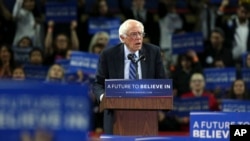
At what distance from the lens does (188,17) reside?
39.1 feet

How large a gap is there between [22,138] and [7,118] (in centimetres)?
7

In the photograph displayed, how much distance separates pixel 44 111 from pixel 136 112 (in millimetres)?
2805

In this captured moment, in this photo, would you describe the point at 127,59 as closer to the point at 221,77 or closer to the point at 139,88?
the point at 139,88

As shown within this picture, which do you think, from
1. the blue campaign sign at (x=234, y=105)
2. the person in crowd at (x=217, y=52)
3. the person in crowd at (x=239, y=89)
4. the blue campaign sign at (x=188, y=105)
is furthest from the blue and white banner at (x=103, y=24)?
the blue campaign sign at (x=234, y=105)

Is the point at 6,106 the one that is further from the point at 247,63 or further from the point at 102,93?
the point at 247,63

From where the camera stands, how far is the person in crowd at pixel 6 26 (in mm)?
11031

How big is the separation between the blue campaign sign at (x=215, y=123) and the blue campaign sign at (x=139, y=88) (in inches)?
15.9

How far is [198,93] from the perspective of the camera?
9.13 meters

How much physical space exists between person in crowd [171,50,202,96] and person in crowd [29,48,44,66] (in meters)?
1.66

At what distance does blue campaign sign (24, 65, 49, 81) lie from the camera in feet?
30.4

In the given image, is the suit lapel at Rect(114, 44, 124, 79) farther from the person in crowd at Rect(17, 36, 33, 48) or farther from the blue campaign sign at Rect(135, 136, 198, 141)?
the person in crowd at Rect(17, 36, 33, 48)

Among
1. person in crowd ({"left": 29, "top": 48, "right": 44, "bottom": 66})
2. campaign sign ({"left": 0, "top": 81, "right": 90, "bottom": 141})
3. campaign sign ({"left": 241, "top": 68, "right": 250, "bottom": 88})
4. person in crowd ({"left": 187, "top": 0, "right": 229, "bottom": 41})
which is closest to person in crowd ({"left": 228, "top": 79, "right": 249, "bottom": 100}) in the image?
campaign sign ({"left": 241, "top": 68, "right": 250, "bottom": 88})

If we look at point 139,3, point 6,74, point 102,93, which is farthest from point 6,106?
point 139,3

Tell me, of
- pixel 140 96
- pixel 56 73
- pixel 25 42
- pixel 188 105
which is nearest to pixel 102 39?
pixel 56 73
